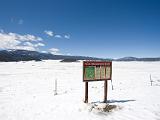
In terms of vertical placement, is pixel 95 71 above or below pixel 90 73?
above

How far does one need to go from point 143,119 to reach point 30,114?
5512mm

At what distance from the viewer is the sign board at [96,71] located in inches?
464

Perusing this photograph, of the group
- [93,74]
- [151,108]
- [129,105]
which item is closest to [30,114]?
[93,74]

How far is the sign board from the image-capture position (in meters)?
11.8

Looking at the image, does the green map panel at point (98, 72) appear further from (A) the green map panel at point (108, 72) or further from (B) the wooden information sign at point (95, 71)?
(A) the green map panel at point (108, 72)

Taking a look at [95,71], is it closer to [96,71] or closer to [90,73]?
[96,71]

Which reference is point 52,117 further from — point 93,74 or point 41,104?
point 93,74

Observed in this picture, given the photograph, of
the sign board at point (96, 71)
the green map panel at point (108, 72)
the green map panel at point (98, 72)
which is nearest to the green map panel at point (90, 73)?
the sign board at point (96, 71)

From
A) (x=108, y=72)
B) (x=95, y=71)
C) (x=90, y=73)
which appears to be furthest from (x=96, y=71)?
(x=108, y=72)

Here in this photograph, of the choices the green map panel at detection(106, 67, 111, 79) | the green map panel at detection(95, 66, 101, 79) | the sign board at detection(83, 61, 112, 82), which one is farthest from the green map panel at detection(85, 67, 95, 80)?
the green map panel at detection(106, 67, 111, 79)

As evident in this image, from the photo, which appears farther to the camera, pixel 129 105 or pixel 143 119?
pixel 129 105

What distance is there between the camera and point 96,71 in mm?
12203

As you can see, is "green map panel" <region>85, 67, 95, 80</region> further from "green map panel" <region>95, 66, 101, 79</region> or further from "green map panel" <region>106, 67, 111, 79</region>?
"green map panel" <region>106, 67, 111, 79</region>

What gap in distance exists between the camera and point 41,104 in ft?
40.3
